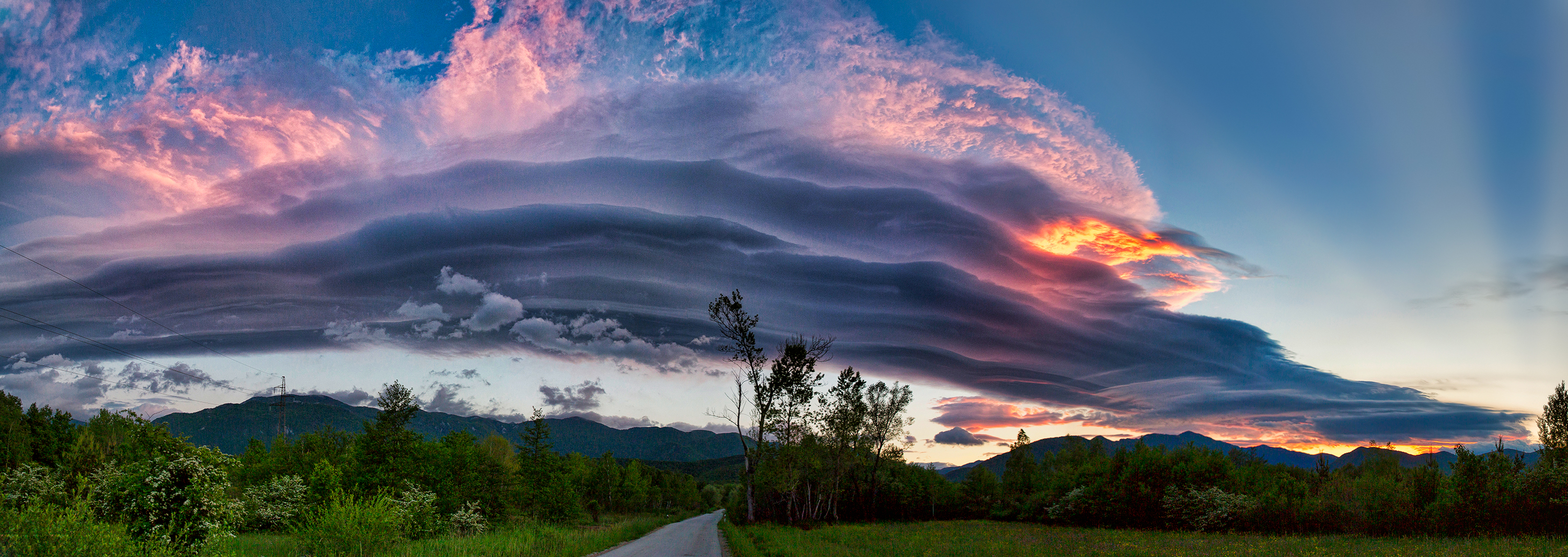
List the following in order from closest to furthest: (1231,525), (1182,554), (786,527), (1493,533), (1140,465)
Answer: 1. (1182,554)
2. (1493,533)
3. (1231,525)
4. (786,527)
5. (1140,465)

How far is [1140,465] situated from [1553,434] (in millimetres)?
37267

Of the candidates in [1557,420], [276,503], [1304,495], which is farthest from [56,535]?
[1557,420]

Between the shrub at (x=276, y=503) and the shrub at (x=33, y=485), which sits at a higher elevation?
the shrub at (x=33, y=485)

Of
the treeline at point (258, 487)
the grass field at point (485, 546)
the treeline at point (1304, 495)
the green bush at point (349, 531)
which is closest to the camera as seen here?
the treeline at point (258, 487)

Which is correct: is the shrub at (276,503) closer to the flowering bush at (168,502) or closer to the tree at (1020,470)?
the flowering bush at (168,502)

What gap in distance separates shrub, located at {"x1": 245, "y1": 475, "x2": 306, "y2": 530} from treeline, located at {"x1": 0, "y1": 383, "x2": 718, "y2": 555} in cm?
10

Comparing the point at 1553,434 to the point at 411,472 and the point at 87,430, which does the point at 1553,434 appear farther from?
the point at 87,430

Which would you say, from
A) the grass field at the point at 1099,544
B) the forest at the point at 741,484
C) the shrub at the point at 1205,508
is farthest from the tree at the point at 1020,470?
the grass field at the point at 1099,544

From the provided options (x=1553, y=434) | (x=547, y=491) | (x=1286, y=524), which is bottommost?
(x=547, y=491)

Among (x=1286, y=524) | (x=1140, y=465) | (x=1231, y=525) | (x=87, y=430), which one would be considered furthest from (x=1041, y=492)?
(x=87, y=430)

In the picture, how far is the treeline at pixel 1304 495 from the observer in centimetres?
2373

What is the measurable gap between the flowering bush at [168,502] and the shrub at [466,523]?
2018cm

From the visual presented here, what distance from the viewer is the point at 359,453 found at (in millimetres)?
36219

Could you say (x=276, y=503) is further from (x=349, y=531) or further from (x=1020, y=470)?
(x=1020, y=470)
